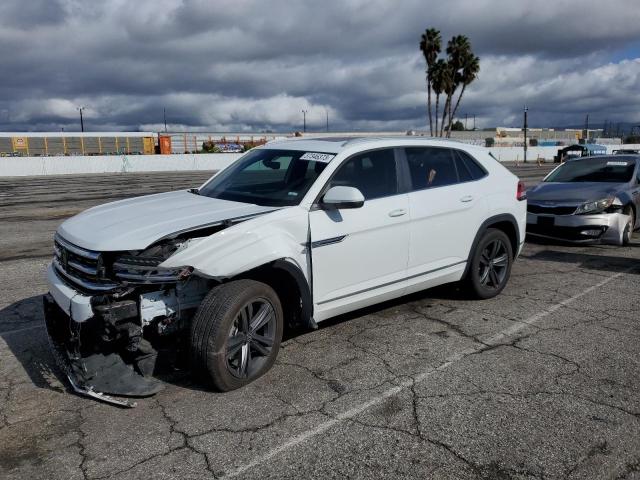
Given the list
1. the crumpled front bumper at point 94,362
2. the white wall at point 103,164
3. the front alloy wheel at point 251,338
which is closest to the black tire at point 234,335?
the front alloy wheel at point 251,338

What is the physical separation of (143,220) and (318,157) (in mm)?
1583

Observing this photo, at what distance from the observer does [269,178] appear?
199 inches

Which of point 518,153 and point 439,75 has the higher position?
point 439,75

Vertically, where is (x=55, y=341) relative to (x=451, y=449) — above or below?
above

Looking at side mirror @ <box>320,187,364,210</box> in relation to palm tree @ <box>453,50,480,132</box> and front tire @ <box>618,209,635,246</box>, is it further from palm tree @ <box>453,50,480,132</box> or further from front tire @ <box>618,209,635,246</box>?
palm tree @ <box>453,50,480,132</box>

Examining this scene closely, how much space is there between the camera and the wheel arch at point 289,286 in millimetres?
4051

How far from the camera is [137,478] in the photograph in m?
2.94

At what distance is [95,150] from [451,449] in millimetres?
69414

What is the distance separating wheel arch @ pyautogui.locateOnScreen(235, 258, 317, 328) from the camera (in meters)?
4.05

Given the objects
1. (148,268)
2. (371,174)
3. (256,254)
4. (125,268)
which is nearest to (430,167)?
(371,174)

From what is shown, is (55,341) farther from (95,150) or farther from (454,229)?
(95,150)

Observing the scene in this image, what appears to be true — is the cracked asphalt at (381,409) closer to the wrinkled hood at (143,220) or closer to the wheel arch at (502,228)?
the wheel arch at (502,228)

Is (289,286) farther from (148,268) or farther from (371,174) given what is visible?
(371,174)

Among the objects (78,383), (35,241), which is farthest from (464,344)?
(35,241)
